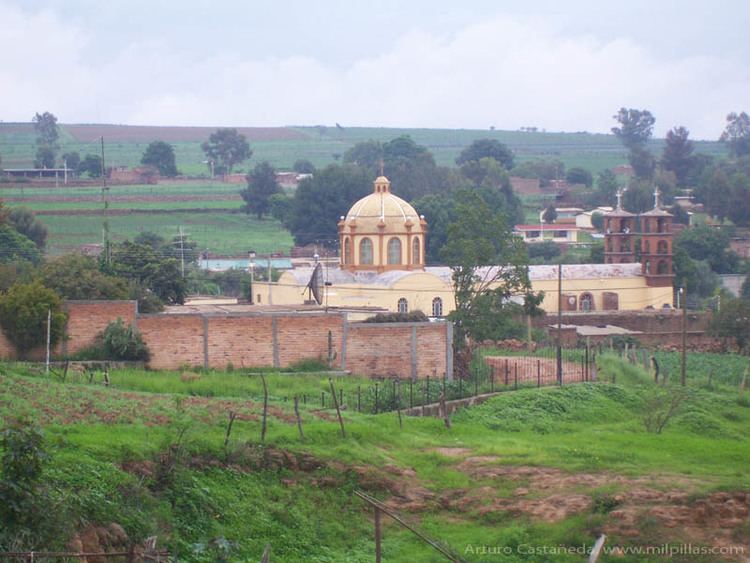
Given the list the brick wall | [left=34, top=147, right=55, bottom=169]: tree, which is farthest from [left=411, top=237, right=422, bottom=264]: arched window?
[left=34, top=147, right=55, bottom=169]: tree

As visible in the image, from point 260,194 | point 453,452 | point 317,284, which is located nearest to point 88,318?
point 453,452

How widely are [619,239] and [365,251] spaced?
18.6 m

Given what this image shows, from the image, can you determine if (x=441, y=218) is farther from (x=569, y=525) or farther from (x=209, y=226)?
(x=569, y=525)

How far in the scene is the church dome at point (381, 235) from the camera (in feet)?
176

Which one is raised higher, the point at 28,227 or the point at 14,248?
the point at 28,227

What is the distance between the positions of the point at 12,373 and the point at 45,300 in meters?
6.10

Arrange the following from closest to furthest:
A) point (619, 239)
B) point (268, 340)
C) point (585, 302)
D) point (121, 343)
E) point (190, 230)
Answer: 1. point (121, 343)
2. point (268, 340)
3. point (585, 302)
4. point (619, 239)
5. point (190, 230)

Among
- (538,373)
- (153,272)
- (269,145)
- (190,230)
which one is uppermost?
(269,145)

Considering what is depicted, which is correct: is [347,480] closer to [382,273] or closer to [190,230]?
[382,273]

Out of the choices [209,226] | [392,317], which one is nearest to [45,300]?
[392,317]

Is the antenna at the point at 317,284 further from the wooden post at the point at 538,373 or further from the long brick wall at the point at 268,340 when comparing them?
the long brick wall at the point at 268,340

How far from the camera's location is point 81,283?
3669cm

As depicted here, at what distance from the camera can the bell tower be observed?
2478 inches

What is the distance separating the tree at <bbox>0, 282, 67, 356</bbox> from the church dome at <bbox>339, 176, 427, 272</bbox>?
869 inches
